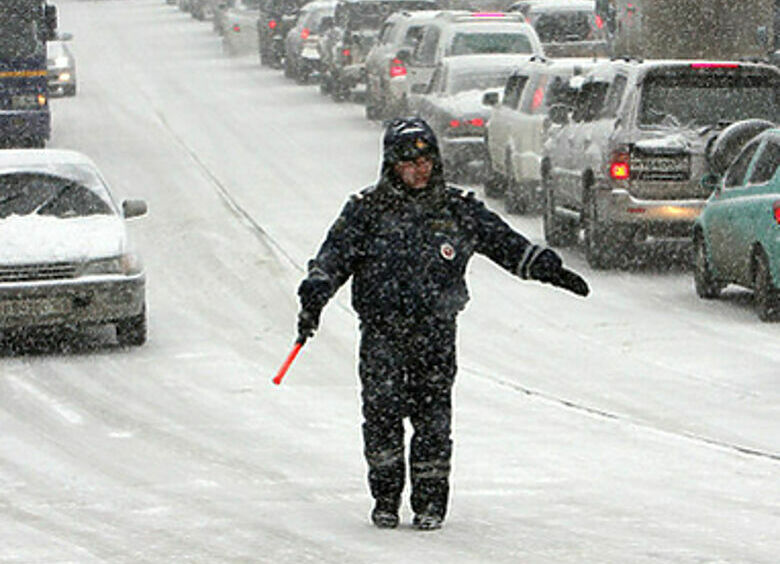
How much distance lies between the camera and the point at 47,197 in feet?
54.6

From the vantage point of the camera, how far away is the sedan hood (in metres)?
15.5

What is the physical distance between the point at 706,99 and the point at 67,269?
264 inches

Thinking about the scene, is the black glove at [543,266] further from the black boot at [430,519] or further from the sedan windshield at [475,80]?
the sedan windshield at [475,80]

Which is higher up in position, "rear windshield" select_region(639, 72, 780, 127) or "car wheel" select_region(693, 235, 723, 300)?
"rear windshield" select_region(639, 72, 780, 127)

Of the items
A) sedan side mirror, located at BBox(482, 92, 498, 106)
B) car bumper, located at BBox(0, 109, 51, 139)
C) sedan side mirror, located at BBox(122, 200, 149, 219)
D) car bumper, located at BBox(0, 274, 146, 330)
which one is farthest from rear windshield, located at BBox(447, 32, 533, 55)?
car bumper, located at BBox(0, 274, 146, 330)

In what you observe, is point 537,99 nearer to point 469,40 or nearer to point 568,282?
point 469,40

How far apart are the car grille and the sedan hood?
3cm

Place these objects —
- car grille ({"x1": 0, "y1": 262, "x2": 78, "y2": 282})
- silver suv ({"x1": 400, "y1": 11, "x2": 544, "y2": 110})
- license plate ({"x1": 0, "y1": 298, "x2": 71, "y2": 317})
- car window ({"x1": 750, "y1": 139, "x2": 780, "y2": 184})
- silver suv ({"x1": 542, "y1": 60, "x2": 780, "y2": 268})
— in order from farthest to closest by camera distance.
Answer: silver suv ({"x1": 400, "y1": 11, "x2": 544, "y2": 110}), silver suv ({"x1": 542, "y1": 60, "x2": 780, "y2": 268}), car window ({"x1": 750, "y1": 139, "x2": 780, "y2": 184}), car grille ({"x1": 0, "y1": 262, "x2": 78, "y2": 282}), license plate ({"x1": 0, "y1": 298, "x2": 71, "y2": 317})

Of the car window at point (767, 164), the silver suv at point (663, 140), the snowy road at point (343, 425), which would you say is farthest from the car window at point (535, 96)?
the car window at point (767, 164)

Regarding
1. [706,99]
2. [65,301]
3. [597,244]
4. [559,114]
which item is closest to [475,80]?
[559,114]

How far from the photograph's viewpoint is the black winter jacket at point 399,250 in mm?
8219

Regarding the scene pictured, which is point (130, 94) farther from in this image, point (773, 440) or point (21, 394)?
point (773, 440)

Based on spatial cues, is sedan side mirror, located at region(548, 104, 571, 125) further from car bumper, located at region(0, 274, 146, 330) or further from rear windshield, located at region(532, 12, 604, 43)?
rear windshield, located at region(532, 12, 604, 43)

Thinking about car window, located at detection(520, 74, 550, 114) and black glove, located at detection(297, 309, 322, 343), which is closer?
black glove, located at detection(297, 309, 322, 343)
